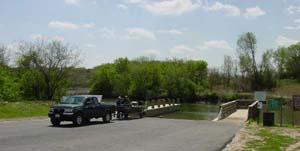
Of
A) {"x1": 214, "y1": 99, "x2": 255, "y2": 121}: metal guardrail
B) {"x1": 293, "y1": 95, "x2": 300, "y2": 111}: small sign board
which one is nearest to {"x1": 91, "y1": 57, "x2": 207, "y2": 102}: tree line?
{"x1": 214, "y1": 99, "x2": 255, "y2": 121}: metal guardrail

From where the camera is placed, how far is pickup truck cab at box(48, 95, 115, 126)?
2694cm

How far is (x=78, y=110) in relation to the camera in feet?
90.5

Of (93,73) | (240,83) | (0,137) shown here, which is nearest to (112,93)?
(93,73)

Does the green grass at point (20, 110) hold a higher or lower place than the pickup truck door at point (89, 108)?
lower

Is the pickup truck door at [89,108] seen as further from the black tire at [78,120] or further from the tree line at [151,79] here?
the tree line at [151,79]

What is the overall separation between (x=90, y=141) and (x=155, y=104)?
1493 inches

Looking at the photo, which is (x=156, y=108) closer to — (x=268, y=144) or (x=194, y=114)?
(x=194, y=114)

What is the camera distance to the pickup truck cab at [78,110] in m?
Result: 26.9

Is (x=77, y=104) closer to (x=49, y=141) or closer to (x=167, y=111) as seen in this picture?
(x=49, y=141)

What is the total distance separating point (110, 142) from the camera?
18.1 metres

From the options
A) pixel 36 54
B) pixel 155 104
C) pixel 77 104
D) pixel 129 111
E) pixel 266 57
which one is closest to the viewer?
pixel 77 104

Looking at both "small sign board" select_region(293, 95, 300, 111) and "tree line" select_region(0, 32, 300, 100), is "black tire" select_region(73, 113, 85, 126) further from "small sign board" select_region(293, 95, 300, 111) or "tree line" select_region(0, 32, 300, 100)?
"tree line" select_region(0, 32, 300, 100)

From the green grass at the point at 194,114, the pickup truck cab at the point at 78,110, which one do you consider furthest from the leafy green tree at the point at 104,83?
the pickup truck cab at the point at 78,110

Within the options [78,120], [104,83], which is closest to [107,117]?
[78,120]
